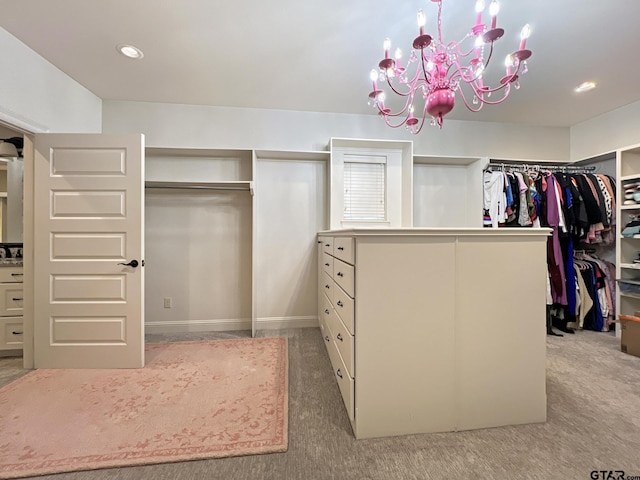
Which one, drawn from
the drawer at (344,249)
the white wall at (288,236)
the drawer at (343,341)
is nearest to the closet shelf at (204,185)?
the white wall at (288,236)

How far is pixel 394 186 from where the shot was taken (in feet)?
10.4

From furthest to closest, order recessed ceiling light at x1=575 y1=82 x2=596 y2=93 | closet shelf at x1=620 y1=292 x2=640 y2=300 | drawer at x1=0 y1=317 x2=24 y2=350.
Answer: closet shelf at x1=620 y1=292 x2=640 y2=300, recessed ceiling light at x1=575 y1=82 x2=596 y2=93, drawer at x1=0 y1=317 x2=24 y2=350

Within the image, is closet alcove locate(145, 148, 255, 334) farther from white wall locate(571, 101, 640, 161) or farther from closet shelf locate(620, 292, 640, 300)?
white wall locate(571, 101, 640, 161)

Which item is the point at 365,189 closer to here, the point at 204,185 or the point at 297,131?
the point at 297,131

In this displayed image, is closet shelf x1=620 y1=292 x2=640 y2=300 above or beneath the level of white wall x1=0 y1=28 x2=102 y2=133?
beneath

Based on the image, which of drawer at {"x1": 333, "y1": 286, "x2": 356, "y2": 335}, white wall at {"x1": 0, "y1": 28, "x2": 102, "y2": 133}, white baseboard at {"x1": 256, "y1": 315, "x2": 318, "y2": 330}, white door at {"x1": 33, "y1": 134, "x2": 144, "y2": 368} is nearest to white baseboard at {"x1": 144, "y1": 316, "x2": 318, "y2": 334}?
white baseboard at {"x1": 256, "y1": 315, "x2": 318, "y2": 330}

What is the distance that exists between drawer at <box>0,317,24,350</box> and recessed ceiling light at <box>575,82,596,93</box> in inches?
229

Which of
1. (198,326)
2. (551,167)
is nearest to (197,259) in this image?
(198,326)

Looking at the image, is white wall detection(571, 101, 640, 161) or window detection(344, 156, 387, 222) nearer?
white wall detection(571, 101, 640, 161)

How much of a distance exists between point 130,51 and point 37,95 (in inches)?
34.5

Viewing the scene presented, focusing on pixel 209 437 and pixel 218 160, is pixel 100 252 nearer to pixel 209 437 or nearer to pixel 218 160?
pixel 218 160

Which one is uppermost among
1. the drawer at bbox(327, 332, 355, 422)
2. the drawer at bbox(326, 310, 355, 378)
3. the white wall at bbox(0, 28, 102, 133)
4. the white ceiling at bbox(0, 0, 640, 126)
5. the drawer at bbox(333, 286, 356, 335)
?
the white ceiling at bbox(0, 0, 640, 126)

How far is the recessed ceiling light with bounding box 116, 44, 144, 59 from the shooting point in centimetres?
207

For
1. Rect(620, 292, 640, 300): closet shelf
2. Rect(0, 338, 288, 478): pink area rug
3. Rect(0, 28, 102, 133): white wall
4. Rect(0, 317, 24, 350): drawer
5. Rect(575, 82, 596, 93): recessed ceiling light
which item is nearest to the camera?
Rect(0, 338, 288, 478): pink area rug
